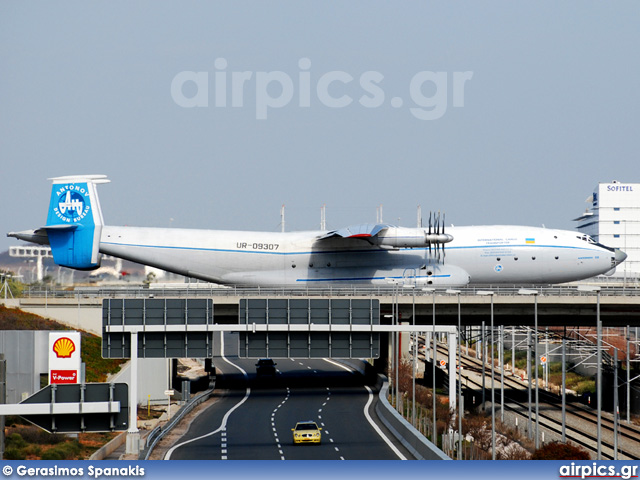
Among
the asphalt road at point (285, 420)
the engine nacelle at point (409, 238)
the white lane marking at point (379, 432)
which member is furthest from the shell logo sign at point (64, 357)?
the engine nacelle at point (409, 238)

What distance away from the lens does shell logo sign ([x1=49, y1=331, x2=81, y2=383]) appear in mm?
48250

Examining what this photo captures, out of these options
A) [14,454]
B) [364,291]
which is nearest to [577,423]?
[364,291]

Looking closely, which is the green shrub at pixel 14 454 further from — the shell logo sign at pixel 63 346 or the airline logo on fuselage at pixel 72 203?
the airline logo on fuselage at pixel 72 203

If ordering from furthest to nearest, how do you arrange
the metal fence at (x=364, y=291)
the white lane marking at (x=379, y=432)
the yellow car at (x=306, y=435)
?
the metal fence at (x=364, y=291) → the yellow car at (x=306, y=435) → the white lane marking at (x=379, y=432)

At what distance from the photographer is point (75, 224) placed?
87688 millimetres

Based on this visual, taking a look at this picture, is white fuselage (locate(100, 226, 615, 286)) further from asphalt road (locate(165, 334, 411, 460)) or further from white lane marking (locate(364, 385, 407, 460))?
white lane marking (locate(364, 385, 407, 460))

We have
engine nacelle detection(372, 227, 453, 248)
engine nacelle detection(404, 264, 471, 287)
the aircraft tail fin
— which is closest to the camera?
engine nacelle detection(372, 227, 453, 248)

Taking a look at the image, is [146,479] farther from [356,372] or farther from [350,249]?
[356,372]

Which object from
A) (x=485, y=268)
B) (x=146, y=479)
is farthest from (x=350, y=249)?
(x=146, y=479)

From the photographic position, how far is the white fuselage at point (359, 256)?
8538 centimetres

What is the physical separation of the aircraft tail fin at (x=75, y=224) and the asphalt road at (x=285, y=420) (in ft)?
59.7

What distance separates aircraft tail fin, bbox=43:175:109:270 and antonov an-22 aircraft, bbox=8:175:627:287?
0.31ft

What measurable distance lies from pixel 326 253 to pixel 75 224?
2356cm

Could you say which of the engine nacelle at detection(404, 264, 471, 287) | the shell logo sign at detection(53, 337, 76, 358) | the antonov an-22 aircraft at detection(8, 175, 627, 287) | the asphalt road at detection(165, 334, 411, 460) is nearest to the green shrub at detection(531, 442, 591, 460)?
the asphalt road at detection(165, 334, 411, 460)
